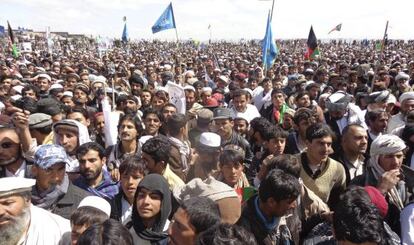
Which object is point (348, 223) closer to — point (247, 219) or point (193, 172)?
point (247, 219)

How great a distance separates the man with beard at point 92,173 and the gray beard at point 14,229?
3.04ft

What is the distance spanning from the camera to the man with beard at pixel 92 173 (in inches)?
132

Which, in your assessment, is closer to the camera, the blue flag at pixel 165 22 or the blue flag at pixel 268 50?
the blue flag at pixel 268 50

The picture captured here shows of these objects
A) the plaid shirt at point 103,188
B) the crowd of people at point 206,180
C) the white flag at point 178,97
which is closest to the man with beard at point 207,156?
the crowd of people at point 206,180

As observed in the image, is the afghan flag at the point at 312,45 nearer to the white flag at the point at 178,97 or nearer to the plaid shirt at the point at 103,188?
the white flag at the point at 178,97

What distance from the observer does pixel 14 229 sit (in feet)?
7.67

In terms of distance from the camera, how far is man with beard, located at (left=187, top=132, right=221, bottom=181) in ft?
12.4

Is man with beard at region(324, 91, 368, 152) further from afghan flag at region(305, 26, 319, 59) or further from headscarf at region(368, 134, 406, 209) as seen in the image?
afghan flag at region(305, 26, 319, 59)

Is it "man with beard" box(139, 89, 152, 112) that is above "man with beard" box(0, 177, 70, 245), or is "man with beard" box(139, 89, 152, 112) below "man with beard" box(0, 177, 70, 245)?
below

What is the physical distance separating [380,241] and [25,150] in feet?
10.4

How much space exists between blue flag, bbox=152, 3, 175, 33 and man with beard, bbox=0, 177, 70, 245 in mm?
9672

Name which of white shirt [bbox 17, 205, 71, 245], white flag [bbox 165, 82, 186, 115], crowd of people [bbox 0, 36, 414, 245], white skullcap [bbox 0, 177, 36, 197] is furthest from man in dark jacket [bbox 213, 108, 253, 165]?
white skullcap [bbox 0, 177, 36, 197]

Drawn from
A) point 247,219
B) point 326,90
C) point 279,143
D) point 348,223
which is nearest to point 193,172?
point 279,143

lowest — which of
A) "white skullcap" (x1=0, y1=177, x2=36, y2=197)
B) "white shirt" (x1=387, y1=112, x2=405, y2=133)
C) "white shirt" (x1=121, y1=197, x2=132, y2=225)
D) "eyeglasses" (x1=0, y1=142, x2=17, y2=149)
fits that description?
"white shirt" (x1=387, y1=112, x2=405, y2=133)
